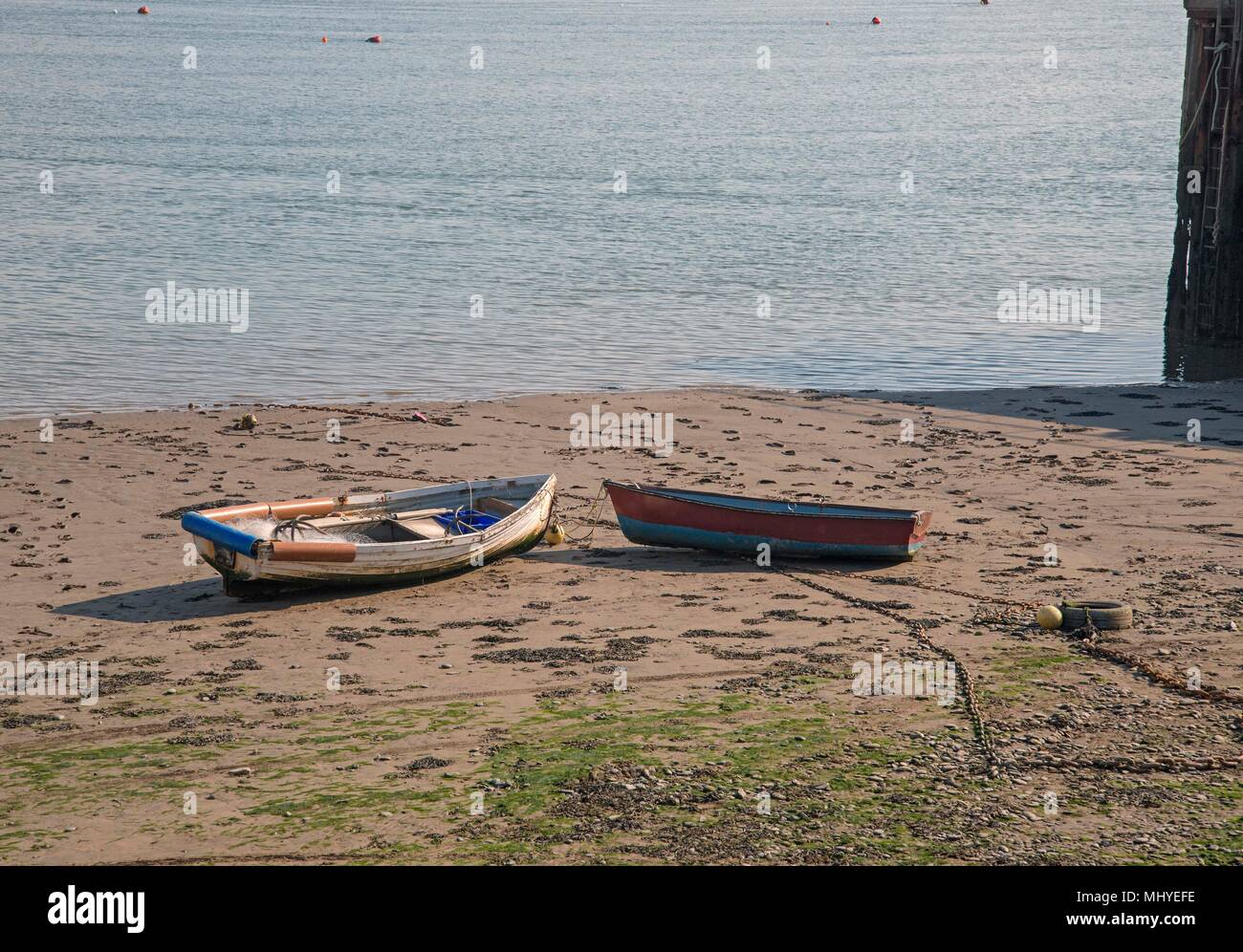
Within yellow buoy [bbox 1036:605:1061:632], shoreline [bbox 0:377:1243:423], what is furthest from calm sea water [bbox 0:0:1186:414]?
yellow buoy [bbox 1036:605:1061:632]

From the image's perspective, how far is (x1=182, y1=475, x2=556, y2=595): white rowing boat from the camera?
47.6 feet

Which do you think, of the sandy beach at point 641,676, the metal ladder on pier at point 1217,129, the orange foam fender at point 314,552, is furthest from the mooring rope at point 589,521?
the metal ladder on pier at point 1217,129

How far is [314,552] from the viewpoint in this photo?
14578mm

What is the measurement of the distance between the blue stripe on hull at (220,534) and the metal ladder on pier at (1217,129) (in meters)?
20.3

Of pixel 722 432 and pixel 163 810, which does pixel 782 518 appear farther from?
pixel 163 810

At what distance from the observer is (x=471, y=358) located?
95.3ft

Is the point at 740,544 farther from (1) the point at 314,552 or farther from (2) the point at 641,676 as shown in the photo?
(1) the point at 314,552

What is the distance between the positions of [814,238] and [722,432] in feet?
74.0

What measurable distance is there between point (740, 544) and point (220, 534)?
5664 mm

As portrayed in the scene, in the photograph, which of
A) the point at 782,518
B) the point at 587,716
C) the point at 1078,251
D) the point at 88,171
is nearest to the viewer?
the point at 587,716

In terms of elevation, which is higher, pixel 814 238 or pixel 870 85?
pixel 870 85

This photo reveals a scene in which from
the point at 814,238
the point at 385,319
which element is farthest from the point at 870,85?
the point at 385,319

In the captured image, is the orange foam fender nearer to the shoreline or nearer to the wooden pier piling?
the shoreline

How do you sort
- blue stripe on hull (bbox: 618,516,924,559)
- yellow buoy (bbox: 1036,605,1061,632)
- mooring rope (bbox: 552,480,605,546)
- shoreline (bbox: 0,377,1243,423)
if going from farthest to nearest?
shoreline (bbox: 0,377,1243,423), mooring rope (bbox: 552,480,605,546), blue stripe on hull (bbox: 618,516,924,559), yellow buoy (bbox: 1036,605,1061,632)
